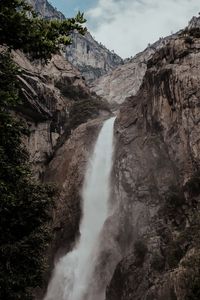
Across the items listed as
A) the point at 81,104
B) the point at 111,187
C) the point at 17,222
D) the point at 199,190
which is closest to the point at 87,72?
the point at 81,104

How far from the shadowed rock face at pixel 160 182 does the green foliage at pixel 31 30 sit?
45.2 feet

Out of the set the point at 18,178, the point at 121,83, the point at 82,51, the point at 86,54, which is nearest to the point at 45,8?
the point at 82,51

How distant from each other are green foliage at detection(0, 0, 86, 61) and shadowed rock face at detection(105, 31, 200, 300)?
13.8m

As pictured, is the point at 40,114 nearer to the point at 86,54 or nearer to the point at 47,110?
the point at 47,110

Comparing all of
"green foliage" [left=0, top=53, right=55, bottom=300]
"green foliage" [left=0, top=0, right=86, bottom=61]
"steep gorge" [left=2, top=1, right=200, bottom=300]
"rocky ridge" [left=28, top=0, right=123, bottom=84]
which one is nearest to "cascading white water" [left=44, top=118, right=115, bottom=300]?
"steep gorge" [left=2, top=1, right=200, bottom=300]

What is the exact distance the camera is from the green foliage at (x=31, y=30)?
41.0 ft

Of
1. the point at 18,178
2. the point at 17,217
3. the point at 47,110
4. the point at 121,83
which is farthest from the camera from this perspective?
the point at 121,83

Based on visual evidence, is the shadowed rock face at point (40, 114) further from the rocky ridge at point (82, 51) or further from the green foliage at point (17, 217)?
the rocky ridge at point (82, 51)

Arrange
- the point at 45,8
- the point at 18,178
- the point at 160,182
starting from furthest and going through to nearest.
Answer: the point at 45,8 → the point at 160,182 → the point at 18,178

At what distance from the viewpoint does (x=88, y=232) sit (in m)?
41.4

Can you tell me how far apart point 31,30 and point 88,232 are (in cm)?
3063

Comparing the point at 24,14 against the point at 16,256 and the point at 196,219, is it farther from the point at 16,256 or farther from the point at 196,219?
the point at 196,219

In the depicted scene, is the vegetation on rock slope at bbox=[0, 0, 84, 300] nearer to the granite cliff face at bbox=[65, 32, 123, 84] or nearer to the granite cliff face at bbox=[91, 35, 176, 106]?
the granite cliff face at bbox=[91, 35, 176, 106]

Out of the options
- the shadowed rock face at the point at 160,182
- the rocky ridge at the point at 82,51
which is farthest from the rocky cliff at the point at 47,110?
the rocky ridge at the point at 82,51
